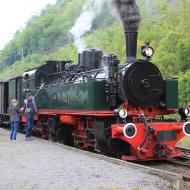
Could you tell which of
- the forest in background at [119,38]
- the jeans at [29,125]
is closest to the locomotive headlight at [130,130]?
the forest in background at [119,38]

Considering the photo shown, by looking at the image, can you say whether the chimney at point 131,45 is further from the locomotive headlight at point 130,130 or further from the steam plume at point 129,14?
the locomotive headlight at point 130,130

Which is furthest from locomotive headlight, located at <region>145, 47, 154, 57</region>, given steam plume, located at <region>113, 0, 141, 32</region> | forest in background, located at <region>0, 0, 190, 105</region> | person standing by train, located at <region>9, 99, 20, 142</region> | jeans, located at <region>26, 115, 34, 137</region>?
person standing by train, located at <region>9, 99, 20, 142</region>

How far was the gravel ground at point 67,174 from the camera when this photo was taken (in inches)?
274

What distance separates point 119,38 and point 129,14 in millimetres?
43398

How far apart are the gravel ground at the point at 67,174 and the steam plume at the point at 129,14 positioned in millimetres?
3522

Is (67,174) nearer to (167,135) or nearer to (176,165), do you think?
(167,135)

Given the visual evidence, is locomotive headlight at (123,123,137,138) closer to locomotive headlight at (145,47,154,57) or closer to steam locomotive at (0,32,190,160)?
steam locomotive at (0,32,190,160)

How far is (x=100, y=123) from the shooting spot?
1078cm

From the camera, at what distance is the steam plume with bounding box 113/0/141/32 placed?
11.3 meters

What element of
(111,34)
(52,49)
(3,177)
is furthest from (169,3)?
(3,177)

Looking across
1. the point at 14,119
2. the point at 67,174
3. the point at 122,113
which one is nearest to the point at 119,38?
the point at 14,119

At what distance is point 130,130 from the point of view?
9906 millimetres

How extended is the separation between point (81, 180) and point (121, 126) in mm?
2830

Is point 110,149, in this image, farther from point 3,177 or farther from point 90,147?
point 3,177
